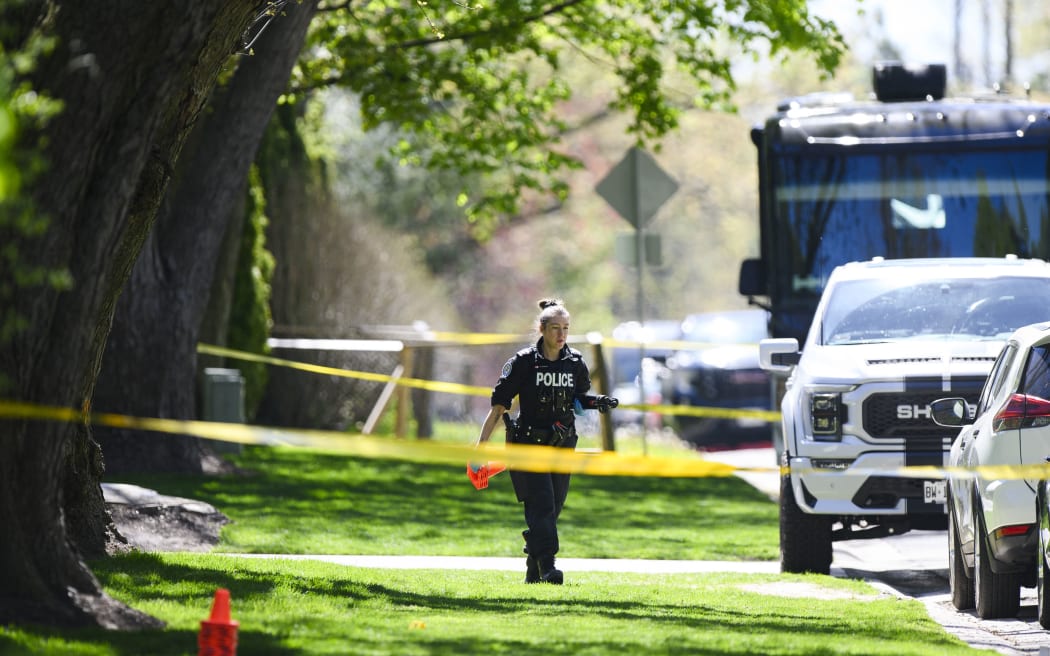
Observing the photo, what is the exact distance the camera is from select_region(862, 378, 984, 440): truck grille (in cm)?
1134

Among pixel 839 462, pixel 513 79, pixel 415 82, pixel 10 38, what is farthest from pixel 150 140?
pixel 513 79

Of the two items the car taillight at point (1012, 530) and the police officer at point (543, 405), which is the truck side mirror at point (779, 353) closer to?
the police officer at point (543, 405)

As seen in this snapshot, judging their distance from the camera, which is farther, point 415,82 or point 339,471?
point 415,82

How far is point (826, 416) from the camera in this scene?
11461 mm

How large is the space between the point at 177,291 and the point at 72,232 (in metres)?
9.01

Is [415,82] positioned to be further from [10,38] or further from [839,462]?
[10,38]

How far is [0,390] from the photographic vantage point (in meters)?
7.24

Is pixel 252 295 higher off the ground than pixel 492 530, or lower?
higher

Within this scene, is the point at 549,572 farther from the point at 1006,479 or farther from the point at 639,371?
the point at 639,371

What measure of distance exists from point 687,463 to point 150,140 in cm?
395

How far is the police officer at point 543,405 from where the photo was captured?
10422mm

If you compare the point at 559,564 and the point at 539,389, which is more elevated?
the point at 539,389

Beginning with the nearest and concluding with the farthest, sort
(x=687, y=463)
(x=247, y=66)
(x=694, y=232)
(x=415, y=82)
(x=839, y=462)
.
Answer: (x=687, y=463) → (x=839, y=462) → (x=247, y=66) → (x=415, y=82) → (x=694, y=232)

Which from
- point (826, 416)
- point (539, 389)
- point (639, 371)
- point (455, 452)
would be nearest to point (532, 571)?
point (539, 389)
